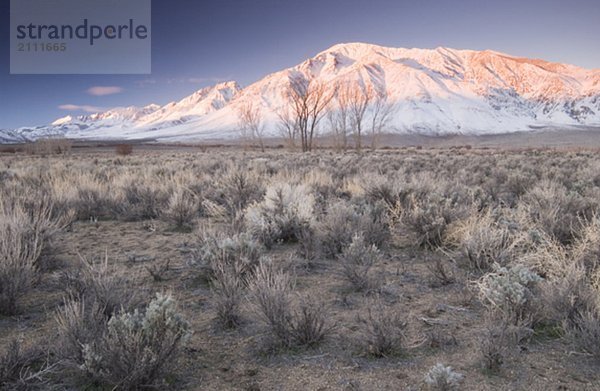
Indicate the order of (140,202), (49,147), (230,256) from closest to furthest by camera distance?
(230,256)
(140,202)
(49,147)

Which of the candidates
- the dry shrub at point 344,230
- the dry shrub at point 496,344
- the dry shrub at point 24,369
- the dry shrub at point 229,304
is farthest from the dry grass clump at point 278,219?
the dry shrub at point 496,344

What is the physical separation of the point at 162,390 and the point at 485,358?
6.45ft

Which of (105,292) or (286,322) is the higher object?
(105,292)

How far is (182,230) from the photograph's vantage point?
6.18 meters

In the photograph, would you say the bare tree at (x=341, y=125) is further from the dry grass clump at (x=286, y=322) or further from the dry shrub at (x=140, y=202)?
the dry grass clump at (x=286, y=322)

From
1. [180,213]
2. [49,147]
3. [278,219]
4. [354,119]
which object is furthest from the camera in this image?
[354,119]

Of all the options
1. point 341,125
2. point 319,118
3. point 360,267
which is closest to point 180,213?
point 360,267

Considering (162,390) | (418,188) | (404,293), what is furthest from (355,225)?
(162,390)

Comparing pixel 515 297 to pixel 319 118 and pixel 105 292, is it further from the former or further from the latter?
pixel 319 118

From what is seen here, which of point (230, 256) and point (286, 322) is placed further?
point (230, 256)

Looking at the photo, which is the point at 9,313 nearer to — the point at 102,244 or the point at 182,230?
the point at 102,244

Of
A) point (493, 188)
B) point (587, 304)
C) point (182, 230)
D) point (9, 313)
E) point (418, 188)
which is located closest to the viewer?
point (587, 304)

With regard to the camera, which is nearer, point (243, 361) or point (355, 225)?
point (243, 361)

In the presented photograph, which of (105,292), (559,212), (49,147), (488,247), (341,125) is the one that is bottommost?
(105,292)
